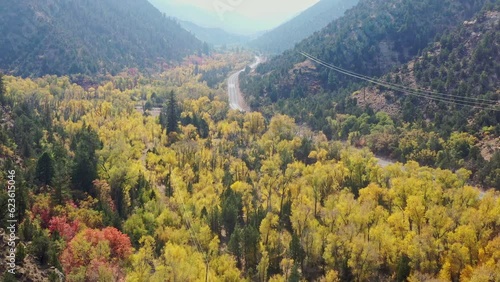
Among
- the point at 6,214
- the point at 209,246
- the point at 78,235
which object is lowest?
the point at 209,246

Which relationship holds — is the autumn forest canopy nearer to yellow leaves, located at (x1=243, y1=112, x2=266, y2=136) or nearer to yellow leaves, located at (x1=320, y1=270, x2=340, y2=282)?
yellow leaves, located at (x1=320, y1=270, x2=340, y2=282)

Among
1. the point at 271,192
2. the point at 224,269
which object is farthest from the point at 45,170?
the point at 271,192

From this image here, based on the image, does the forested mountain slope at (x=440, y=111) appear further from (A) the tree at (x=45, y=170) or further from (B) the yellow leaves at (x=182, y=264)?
(A) the tree at (x=45, y=170)

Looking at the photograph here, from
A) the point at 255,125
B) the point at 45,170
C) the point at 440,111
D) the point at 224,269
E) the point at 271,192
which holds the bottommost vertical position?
the point at 271,192

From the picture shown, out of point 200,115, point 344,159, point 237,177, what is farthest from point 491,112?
point 200,115

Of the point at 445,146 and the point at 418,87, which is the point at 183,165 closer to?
the point at 445,146

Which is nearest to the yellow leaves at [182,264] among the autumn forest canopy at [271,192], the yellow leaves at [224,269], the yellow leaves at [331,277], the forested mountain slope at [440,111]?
the autumn forest canopy at [271,192]

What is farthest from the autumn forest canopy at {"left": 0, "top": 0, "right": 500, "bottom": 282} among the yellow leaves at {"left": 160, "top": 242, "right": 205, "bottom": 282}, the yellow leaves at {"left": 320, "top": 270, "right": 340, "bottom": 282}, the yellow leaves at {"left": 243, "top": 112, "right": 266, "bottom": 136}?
the yellow leaves at {"left": 243, "top": 112, "right": 266, "bottom": 136}

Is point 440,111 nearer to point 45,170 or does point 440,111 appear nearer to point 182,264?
point 182,264
